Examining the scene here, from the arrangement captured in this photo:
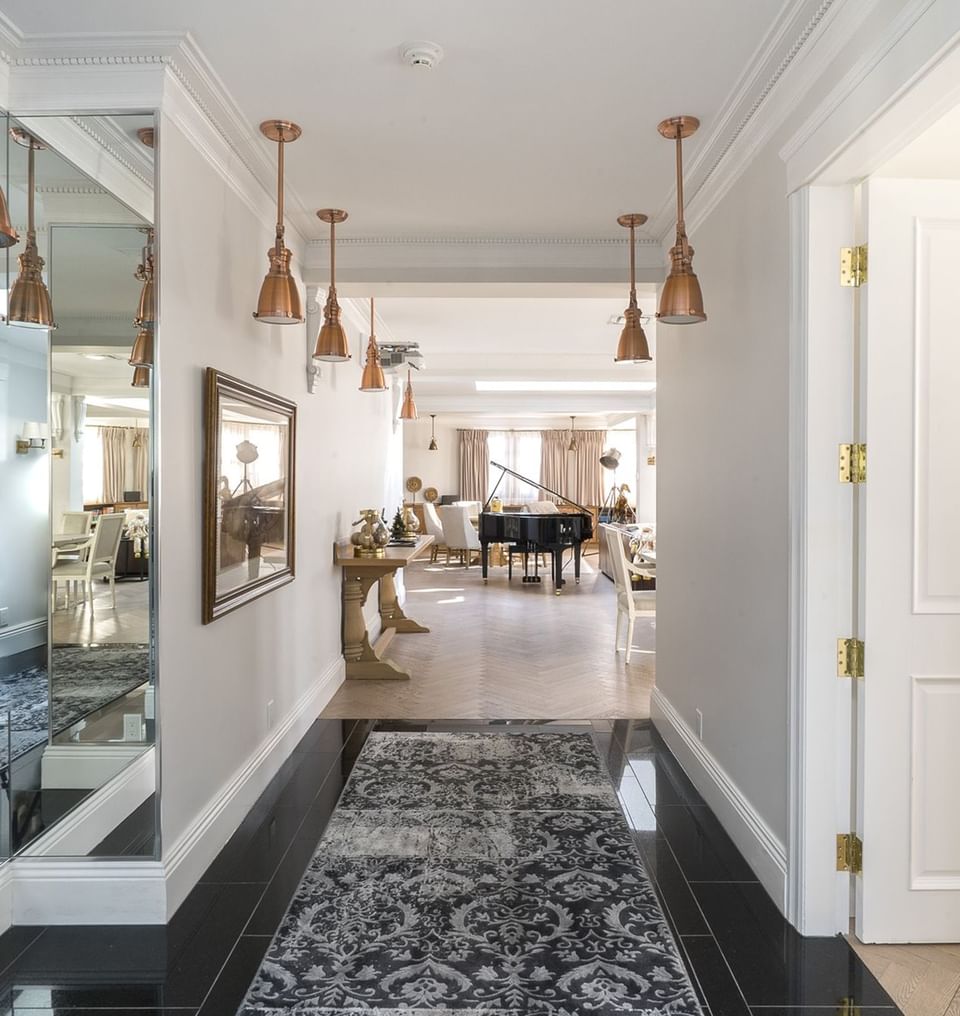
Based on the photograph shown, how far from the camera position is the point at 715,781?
2.99 m

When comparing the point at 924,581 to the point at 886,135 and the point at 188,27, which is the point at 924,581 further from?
the point at 188,27

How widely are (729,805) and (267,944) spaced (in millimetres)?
1676

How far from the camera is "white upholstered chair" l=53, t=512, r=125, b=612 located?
7.39 ft

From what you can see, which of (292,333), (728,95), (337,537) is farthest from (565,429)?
(728,95)

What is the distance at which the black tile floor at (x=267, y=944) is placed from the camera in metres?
1.89

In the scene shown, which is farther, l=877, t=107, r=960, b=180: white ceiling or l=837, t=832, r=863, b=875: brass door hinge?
l=837, t=832, r=863, b=875: brass door hinge

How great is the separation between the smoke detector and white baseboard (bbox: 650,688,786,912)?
8.49 ft

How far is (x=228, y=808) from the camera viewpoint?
9.20 feet

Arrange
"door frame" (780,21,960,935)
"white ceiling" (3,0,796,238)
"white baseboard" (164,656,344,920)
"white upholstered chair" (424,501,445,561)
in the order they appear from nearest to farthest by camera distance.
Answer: "white ceiling" (3,0,796,238) < "door frame" (780,21,960,935) < "white baseboard" (164,656,344,920) < "white upholstered chair" (424,501,445,561)

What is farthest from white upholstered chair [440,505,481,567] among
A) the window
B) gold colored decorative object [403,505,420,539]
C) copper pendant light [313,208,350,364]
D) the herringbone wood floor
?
copper pendant light [313,208,350,364]

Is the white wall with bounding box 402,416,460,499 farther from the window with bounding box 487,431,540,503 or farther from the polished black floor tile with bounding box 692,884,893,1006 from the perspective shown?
the polished black floor tile with bounding box 692,884,893,1006

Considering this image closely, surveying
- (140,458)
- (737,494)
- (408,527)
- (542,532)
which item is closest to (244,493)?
(140,458)

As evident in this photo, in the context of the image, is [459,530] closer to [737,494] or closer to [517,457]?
[517,457]

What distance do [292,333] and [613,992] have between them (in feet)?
10.4
